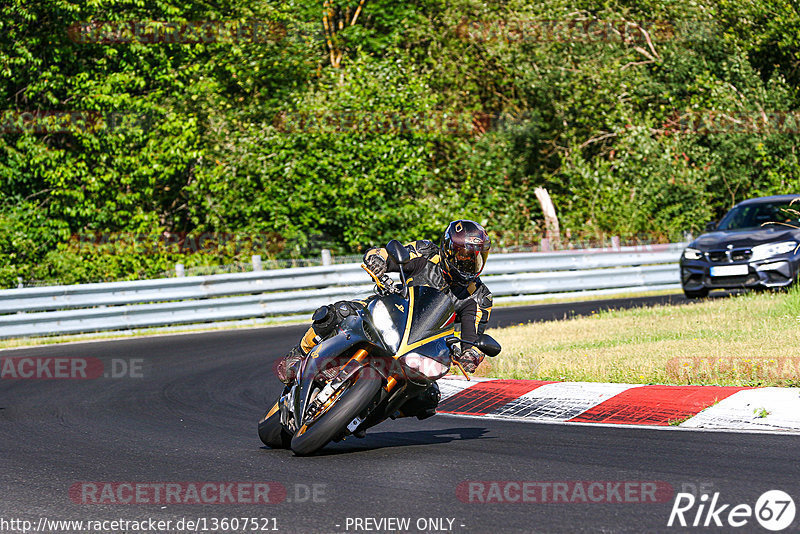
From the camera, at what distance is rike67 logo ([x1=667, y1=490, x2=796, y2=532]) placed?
4824mm

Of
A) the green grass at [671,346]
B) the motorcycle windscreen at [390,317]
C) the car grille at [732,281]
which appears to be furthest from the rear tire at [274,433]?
the car grille at [732,281]

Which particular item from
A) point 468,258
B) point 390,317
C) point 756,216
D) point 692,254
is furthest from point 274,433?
point 756,216

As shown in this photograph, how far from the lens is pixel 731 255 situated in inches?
653

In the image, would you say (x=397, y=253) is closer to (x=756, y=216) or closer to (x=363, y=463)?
(x=363, y=463)

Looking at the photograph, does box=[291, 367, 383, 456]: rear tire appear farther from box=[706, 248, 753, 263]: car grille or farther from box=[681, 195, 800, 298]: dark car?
box=[706, 248, 753, 263]: car grille

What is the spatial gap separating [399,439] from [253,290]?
12.0 meters

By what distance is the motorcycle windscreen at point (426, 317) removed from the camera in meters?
6.58

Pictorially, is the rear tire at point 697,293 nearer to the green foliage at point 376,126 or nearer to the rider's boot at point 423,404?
the green foliage at point 376,126

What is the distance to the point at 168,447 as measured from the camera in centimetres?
756

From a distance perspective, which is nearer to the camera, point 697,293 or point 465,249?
point 465,249

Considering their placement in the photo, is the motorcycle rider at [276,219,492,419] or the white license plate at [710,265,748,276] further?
the white license plate at [710,265,748,276]

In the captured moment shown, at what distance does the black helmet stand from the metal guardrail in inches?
372

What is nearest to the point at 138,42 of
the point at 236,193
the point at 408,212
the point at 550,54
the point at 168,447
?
the point at 236,193

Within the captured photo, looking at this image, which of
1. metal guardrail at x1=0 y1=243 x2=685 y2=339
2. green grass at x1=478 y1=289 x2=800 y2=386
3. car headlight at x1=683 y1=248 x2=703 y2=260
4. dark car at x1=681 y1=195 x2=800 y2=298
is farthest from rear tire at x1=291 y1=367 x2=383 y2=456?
car headlight at x1=683 y1=248 x2=703 y2=260
